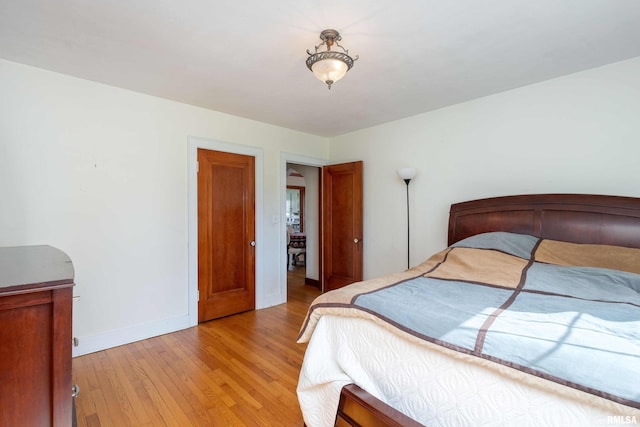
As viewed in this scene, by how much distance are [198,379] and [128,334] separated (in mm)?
1165

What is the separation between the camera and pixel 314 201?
16.9ft

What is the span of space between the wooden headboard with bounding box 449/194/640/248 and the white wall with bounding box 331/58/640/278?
0.21 meters

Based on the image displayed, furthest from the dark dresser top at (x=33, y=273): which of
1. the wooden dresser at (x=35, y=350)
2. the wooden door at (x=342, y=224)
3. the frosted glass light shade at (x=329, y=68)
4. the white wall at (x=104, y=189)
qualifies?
the wooden door at (x=342, y=224)

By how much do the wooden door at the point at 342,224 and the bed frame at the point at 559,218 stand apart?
1548 millimetres

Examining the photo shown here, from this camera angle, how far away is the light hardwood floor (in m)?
1.89

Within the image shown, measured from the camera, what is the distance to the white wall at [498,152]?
94.6 inches

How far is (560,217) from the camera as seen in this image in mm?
2484

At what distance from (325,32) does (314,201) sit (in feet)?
11.1

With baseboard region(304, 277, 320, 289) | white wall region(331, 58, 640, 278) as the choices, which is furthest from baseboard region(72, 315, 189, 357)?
white wall region(331, 58, 640, 278)

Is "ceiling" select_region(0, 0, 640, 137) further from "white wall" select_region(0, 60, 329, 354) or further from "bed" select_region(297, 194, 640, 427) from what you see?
"bed" select_region(297, 194, 640, 427)

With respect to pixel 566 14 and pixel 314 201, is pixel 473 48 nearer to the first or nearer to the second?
pixel 566 14

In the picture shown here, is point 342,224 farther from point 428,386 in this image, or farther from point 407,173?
point 428,386

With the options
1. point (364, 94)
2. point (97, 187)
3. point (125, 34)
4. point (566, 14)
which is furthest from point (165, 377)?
point (566, 14)

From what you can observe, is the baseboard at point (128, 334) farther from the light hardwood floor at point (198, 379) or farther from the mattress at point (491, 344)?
the mattress at point (491, 344)
